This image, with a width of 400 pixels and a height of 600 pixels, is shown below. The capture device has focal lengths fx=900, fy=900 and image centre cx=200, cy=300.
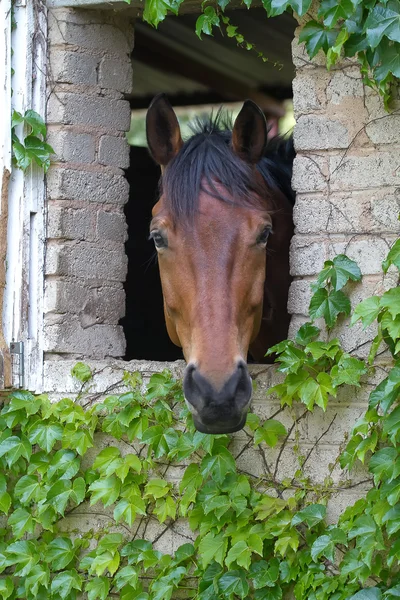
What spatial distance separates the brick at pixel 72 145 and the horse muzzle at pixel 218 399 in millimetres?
1534

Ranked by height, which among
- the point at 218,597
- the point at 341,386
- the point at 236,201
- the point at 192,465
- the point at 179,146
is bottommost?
the point at 218,597

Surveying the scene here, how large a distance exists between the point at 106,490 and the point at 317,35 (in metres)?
2.03

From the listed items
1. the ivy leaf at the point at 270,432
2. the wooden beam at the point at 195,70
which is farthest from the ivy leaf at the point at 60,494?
the wooden beam at the point at 195,70

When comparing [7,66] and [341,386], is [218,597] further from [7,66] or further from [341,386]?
[7,66]

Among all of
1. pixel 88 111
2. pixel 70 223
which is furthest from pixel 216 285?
pixel 88 111

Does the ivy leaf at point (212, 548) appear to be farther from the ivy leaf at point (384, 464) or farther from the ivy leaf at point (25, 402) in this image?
the ivy leaf at point (25, 402)

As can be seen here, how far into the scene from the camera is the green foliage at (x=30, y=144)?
4.04m

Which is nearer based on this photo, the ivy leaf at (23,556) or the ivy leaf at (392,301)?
the ivy leaf at (392,301)

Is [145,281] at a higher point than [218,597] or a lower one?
higher

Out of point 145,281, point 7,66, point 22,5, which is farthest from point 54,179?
point 145,281

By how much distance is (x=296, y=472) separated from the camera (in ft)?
11.8

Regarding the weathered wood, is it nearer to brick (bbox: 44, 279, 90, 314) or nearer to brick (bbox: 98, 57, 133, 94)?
brick (bbox: 98, 57, 133, 94)

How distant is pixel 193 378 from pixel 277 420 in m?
0.76

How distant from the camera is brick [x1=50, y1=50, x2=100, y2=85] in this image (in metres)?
4.19
